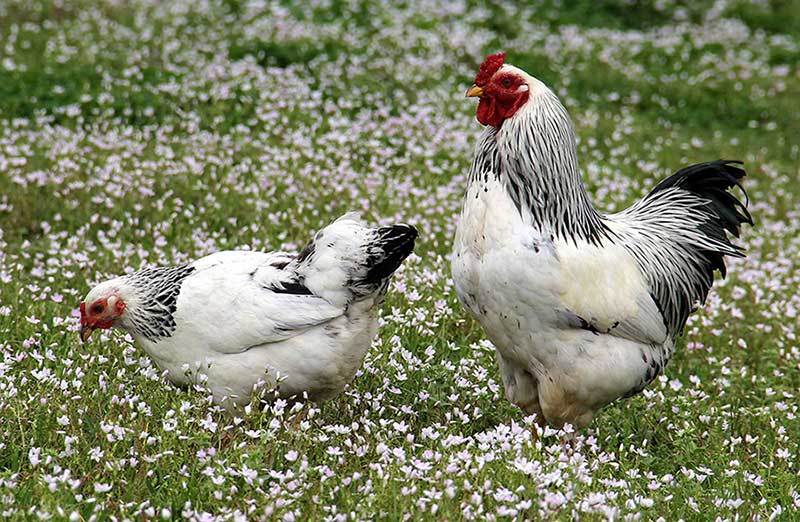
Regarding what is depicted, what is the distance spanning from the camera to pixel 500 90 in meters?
5.69

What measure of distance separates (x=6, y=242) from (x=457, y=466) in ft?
18.0

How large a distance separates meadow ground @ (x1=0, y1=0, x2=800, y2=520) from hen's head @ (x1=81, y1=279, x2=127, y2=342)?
0.25 metres

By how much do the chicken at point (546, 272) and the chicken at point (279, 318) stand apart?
57 centimetres

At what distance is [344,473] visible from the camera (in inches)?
194

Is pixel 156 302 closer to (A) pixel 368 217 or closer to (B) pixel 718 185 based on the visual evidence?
(A) pixel 368 217

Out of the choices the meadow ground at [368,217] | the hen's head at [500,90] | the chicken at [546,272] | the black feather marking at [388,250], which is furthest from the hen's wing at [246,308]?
the hen's head at [500,90]

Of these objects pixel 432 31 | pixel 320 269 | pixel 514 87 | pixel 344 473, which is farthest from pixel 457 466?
pixel 432 31

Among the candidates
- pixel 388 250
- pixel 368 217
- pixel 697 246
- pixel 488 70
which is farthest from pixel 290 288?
pixel 368 217

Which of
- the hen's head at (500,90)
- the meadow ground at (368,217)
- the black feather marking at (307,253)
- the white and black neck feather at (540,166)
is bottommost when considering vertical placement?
the meadow ground at (368,217)

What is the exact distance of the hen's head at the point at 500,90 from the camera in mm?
5695

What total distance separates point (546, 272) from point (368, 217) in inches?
158

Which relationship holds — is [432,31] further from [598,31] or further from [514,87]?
[514,87]

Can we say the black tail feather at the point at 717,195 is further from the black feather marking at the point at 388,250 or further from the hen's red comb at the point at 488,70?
the black feather marking at the point at 388,250

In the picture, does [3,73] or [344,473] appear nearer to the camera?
[344,473]
